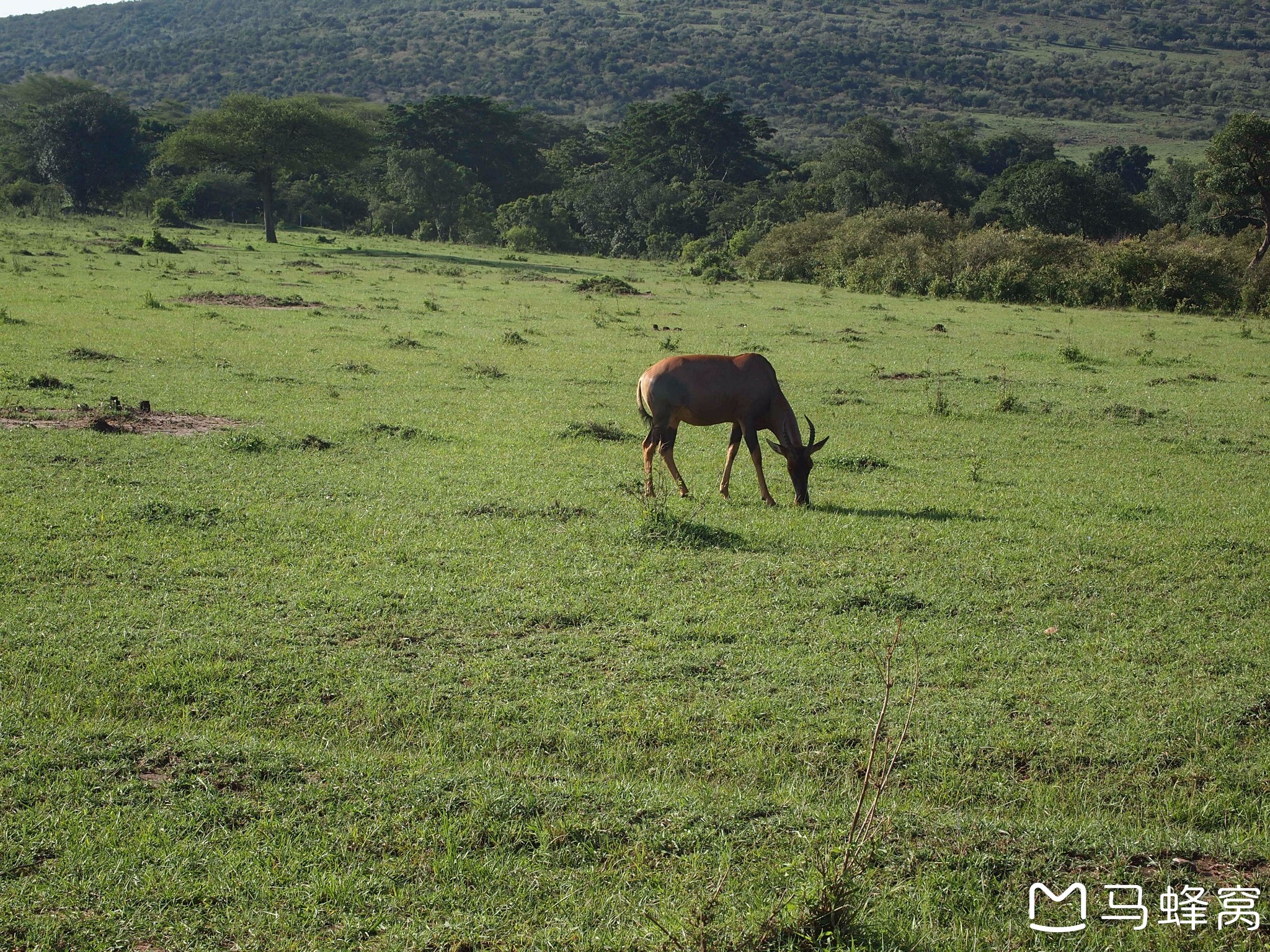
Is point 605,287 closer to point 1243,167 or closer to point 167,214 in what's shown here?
point 1243,167

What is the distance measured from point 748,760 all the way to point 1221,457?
1037 cm

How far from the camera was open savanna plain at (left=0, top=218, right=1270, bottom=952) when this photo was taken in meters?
3.97

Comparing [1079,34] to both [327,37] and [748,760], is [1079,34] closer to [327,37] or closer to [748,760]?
[327,37]

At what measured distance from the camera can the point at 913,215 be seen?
3922cm

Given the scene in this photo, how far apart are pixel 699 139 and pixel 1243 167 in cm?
4127

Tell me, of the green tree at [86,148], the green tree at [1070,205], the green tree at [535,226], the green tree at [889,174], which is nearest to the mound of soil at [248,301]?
the green tree at [535,226]

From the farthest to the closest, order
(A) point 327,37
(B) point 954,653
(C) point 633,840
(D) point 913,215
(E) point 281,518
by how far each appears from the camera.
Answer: (A) point 327,37 → (D) point 913,215 → (E) point 281,518 → (B) point 954,653 → (C) point 633,840

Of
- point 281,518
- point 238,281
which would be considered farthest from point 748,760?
point 238,281

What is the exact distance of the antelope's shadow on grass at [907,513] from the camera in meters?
9.66

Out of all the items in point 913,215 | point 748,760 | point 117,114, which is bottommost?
point 748,760

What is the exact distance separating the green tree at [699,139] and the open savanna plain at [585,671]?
2340 inches

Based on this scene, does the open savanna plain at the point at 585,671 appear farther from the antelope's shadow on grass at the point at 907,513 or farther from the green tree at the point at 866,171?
the green tree at the point at 866,171

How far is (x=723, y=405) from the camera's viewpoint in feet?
32.9

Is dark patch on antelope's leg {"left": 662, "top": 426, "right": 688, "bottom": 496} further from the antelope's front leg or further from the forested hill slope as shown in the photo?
the forested hill slope
